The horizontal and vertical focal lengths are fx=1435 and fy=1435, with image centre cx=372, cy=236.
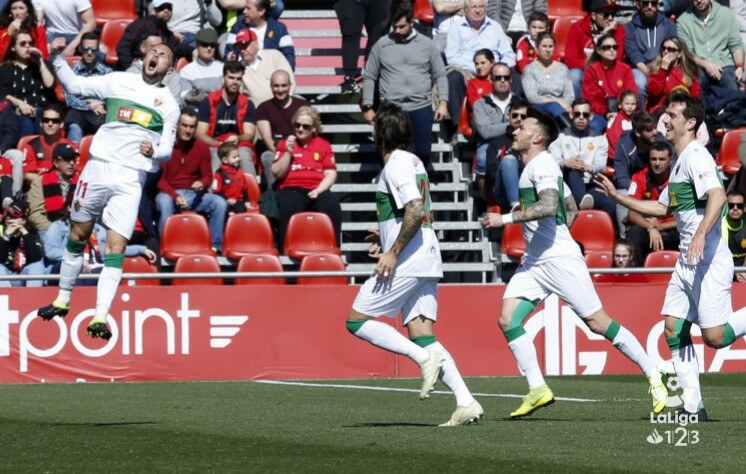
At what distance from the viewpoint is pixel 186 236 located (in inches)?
711

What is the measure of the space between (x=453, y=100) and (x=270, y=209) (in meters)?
3.60

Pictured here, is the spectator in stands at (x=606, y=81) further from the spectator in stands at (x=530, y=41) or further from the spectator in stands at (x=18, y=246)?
the spectator in stands at (x=18, y=246)

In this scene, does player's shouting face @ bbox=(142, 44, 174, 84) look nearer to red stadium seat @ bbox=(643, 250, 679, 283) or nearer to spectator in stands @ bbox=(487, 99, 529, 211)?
spectator in stands @ bbox=(487, 99, 529, 211)

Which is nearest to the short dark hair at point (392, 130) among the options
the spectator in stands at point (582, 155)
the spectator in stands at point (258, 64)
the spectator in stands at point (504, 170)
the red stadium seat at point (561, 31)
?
the spectator in stands at point (504, 170)

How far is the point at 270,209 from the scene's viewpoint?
18375mm

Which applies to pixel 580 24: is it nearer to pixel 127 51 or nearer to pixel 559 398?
pixel 127 51

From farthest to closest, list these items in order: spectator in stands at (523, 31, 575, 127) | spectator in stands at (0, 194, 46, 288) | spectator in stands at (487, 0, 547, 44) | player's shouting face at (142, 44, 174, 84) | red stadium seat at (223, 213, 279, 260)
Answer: spectator in stands at (487, 0, 547, 44), spectator in stands at (523, 31, 575, 127), red stadium seat at (223, 213, 279, 260), spectator in stands at (0, 194, 46, 288), player's shouting face at (142, 44, 174, 84)

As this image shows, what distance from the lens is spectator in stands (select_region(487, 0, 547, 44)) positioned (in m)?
22.3

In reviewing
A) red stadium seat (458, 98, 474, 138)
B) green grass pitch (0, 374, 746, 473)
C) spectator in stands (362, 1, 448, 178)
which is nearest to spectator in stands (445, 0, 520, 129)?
red stadium seat (458, 98, 474, 138)

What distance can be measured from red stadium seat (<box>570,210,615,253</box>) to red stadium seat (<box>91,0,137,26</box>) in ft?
27.5

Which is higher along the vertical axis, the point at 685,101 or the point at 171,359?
the point at 685,101

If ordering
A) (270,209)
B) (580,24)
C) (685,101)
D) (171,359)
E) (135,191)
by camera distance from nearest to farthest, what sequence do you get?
(685,101) → (135,191) → (171,359) → (270,209) → (580,24)

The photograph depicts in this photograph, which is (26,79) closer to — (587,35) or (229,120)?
(229,120)

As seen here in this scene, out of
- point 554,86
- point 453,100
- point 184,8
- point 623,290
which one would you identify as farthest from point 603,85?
point 184,8
